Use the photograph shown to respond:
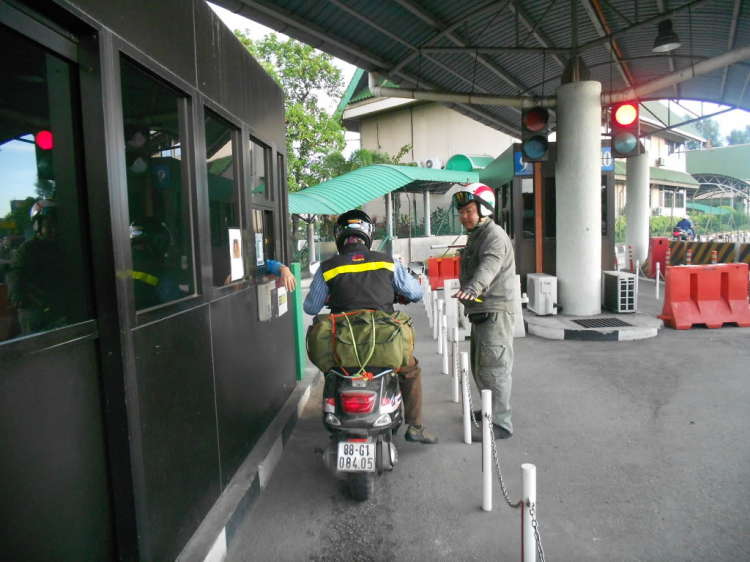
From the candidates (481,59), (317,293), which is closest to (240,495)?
(317,293)

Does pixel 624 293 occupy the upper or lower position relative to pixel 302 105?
lower

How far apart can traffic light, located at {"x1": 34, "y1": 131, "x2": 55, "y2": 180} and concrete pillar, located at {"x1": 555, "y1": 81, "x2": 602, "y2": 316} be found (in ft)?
29.4

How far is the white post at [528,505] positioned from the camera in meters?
2.47

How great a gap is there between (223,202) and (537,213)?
369 inches

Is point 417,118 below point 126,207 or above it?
above

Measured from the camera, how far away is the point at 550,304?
9891 mm

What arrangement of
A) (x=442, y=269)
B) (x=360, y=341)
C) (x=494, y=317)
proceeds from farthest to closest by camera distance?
(x=442, y=269) → (x=494, y=317) → (x=360, y=341)

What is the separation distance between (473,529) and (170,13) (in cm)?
363

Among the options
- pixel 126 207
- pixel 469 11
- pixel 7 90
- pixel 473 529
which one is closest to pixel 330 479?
pixel 473 529

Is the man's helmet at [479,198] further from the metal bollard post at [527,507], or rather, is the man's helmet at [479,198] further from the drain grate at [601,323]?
the drain grate at [601,323]

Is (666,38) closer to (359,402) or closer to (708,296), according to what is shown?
(708,296)

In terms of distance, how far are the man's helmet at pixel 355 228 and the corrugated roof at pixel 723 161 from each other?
53.3 meters

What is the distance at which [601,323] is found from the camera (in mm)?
9188

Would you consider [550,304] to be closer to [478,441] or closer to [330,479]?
[478,441]
